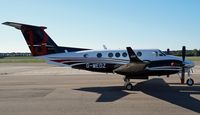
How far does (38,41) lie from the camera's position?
729 inches

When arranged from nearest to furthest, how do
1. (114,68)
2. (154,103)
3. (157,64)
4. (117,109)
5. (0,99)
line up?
(117,109), (154,103), (0,99), (157,64), (114,68)

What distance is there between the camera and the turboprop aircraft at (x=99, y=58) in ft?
54.3

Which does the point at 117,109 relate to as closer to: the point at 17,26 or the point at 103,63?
the point at 103,63

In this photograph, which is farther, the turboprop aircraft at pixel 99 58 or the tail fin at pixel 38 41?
the tail fin at pixel 38 41

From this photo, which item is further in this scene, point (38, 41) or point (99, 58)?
point (38, 41)

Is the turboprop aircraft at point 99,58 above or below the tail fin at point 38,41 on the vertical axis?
below

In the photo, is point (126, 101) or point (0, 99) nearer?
point (126, 101)

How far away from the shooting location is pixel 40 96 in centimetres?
1405

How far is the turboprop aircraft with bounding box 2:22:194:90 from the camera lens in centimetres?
1655

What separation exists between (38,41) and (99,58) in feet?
14.2

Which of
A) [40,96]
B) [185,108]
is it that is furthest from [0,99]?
[185,108]

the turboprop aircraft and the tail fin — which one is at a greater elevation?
the tail fin

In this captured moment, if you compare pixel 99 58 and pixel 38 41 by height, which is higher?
pixel 38 41

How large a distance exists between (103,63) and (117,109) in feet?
24.8
